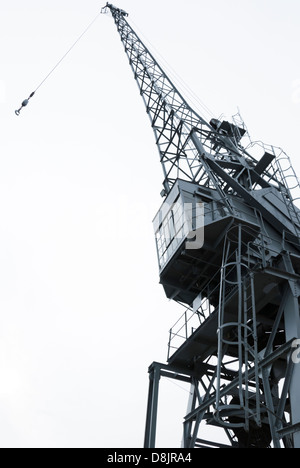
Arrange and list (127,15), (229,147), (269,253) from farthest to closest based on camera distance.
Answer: (127,15) → (229,147) → (269,253)

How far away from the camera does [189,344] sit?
14695mm

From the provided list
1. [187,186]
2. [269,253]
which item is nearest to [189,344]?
[269,253]

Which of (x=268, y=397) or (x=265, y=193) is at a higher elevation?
(x=265, y=193)

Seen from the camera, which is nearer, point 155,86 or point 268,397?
point 268,397

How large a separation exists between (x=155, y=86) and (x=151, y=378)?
15257 millimetres

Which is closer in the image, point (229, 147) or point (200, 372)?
point (200, 372)

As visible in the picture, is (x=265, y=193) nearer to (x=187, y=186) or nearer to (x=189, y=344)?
(x=187, y=186)
